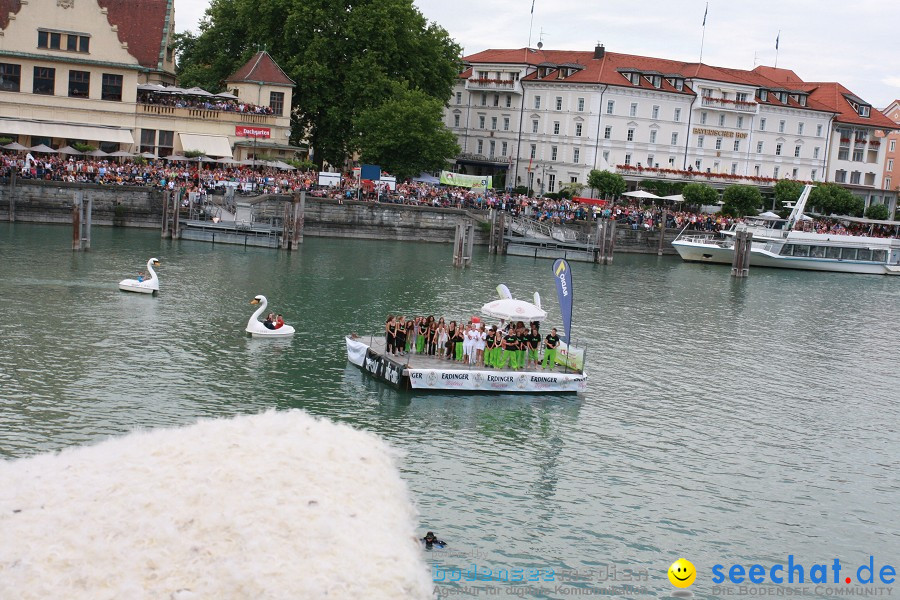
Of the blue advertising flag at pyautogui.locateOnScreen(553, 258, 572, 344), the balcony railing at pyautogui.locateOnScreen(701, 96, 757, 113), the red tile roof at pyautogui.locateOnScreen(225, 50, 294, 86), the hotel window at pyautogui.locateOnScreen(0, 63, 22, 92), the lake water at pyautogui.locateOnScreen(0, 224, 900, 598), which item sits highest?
the balcony railing at pyautogui.locateOnScreen(701, 96, 757, 113)

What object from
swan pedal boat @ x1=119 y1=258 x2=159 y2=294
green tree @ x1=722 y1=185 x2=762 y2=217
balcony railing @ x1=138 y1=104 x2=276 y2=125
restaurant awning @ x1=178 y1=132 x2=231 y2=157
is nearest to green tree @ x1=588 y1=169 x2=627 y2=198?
green tree @ x1=722 y1=185 x2=762 y2=217

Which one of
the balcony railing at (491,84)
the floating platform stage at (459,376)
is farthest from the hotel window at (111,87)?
the floating platform stage at (459,376)

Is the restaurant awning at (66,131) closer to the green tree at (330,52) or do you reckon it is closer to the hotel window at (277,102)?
the hotel window at (277,102)

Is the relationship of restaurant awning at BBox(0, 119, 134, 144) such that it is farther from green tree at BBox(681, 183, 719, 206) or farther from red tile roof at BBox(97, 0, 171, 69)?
green tree at BBox(681, 183, 719, 206)

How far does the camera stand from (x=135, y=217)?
6769 cm

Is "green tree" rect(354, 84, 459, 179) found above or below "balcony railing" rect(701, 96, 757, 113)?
below

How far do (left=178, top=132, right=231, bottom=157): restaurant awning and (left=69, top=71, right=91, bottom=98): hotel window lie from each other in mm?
7135

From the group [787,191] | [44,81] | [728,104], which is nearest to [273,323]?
[44,81]

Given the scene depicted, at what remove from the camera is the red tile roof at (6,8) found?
70.9 metres

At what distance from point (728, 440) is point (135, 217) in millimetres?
50081

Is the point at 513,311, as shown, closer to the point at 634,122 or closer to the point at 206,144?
the point at 206,144

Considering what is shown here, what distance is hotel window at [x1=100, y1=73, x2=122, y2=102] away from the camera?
73.2 meters

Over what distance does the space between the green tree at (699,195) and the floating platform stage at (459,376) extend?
5920cm

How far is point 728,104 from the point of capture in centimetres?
10119
